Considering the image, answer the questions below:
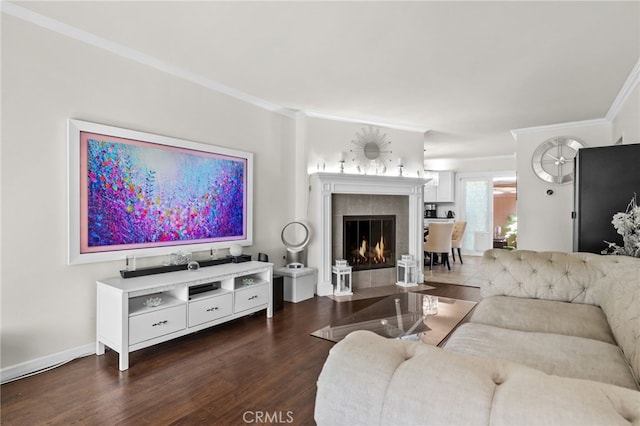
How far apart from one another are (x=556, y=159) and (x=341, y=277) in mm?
3784

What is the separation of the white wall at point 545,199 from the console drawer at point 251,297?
438cm

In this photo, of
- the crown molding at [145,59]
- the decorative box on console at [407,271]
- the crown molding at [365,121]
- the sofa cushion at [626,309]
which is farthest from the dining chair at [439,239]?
the sofa cushion at [626,309]

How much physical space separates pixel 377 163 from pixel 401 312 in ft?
8.97

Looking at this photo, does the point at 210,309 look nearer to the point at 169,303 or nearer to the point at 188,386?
the point at 169,303

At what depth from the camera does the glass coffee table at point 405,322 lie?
2.35 metres

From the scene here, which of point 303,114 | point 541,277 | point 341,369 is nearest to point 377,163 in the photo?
point 303,114

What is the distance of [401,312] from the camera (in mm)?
2877

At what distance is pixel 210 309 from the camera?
2.97 metres

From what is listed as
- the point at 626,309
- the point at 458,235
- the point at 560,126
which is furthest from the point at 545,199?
the point at 626,309

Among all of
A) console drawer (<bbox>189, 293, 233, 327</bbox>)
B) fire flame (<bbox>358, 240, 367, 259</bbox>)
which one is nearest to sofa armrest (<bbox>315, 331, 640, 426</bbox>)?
console drawer (<bbox>189, 293, 233, 327</bbox>)

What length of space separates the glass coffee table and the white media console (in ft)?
3.27

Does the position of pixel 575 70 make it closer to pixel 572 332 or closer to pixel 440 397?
pixel 572 332

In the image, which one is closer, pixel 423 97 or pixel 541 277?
pixel 541 277

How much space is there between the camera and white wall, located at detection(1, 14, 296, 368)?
7.48ft
